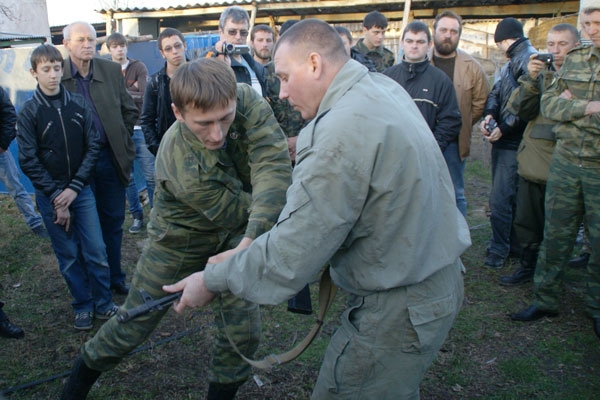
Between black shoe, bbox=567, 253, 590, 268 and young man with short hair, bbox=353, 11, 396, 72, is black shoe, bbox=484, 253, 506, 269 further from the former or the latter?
young man with short hair, bbox=353, 11, 396, 72

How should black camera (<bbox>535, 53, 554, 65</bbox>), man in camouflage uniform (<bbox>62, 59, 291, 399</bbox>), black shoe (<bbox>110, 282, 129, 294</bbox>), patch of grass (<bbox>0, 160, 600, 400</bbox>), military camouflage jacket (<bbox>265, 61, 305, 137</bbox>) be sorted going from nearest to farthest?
man in camouflage uniform (<bbox>62, 59, 291, 399</bbox>)
patch of grass (<bbox>0, 160, 600, 400</bbox>)
black camera (<bbox>535, 53, 554, 65</bbox>)
black shoe (<bbox>110, 282, 129, 294</bbox>)
military camouflage jacket (<bbox>265, 61, 305, 137</bbox>)

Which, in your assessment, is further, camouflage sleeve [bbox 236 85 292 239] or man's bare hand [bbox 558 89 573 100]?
man's bare hand [bbox 558 89 573 100]

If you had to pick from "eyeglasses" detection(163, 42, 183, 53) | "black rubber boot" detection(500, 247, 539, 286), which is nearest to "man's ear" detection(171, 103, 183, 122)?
"eyeglasses" detection(163, 42, 183, 53)

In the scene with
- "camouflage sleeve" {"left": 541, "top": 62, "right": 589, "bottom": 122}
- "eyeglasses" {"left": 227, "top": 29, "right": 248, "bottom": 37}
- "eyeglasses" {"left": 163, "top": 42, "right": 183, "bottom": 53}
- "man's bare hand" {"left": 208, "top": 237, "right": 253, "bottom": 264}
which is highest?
"eyeglasses" {"left": 227, "top": 29, "right": 248, "bottom": 37}

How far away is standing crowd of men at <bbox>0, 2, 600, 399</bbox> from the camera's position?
69.2 inches

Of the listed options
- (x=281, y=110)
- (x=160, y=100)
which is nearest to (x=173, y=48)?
(x=160, y=100)

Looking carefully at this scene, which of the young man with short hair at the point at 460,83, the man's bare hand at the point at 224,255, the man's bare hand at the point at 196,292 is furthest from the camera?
the young man with short hair at the point at 460,83

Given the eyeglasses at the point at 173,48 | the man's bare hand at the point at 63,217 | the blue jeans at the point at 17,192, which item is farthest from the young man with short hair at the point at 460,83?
the blue jeans at the point at 17,192

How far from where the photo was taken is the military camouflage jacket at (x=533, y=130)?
441 cm

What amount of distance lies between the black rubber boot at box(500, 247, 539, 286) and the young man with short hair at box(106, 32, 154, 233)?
4.26 metres

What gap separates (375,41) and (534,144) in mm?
2283

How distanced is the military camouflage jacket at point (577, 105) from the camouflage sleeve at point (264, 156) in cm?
246

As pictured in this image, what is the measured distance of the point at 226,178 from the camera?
2.55 meters

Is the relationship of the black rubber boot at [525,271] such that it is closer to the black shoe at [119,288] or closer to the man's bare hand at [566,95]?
the man's bare hand at [566,95]
